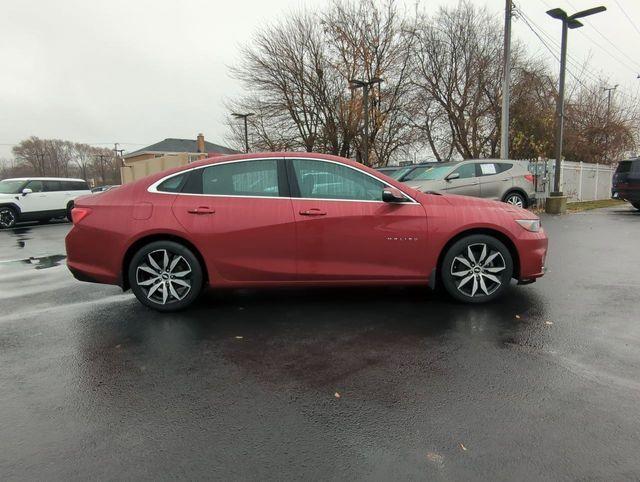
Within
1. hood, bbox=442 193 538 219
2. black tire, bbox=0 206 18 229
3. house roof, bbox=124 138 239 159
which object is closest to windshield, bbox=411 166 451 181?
hood, bbox=442 193 538 219

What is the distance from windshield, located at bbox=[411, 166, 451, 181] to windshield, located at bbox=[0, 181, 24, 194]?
14.1 m

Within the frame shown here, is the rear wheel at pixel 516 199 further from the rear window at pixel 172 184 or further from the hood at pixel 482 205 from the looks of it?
the rear window at pixel 172 184

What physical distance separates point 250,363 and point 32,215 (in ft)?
54.4

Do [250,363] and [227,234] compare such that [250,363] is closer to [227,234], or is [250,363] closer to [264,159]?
[227,234]

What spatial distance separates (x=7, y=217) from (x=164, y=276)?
14859mm

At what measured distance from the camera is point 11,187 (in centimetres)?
1648

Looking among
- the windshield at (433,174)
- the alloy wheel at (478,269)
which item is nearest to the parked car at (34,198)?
the windshield at (433,174)

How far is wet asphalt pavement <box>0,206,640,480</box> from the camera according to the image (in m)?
2.25

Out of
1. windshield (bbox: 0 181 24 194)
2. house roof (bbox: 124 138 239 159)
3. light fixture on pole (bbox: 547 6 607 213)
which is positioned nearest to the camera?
light fixture on pole (bbox: 547 6 607 213)

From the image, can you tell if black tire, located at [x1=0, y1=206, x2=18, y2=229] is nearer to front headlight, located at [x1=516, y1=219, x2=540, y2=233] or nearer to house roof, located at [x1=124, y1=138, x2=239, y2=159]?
front headlight, located at [x1=516, y1=219, x2=540, y2=233]

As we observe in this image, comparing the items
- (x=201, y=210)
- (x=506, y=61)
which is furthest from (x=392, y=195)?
(x=506, y=61)

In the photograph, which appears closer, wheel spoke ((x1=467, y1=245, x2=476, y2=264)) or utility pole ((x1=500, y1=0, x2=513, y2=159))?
wheel spoke ((x1=467, y1=245, x2=476, y2=264))

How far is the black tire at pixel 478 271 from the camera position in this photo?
4668 mm

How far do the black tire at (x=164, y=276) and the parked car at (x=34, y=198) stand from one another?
13.4 meters
